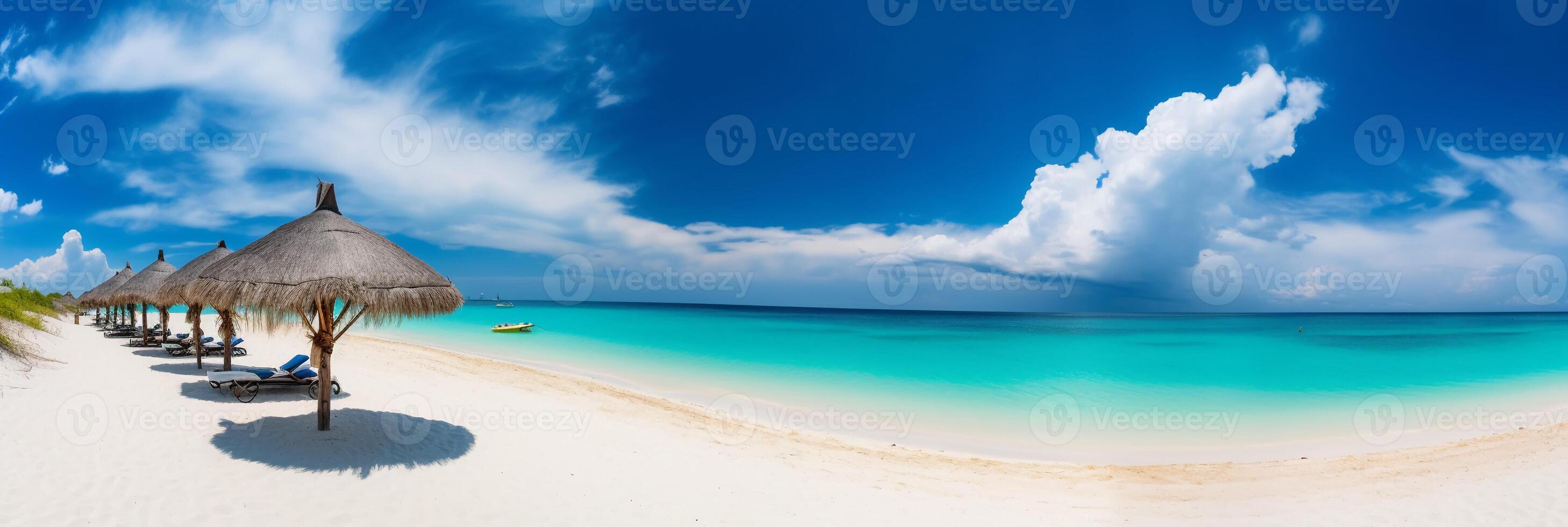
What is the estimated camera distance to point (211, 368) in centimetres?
1214

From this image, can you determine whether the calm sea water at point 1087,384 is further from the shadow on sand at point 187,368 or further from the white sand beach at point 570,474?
the shadow on sand at point 187,368

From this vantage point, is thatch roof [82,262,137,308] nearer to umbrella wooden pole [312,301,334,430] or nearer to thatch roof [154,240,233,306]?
thatch roof [154,240,233,306]

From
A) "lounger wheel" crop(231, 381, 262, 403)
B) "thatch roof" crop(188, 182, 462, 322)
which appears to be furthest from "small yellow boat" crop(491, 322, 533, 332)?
"thatch roof" crop(188, 182, 462, 322)

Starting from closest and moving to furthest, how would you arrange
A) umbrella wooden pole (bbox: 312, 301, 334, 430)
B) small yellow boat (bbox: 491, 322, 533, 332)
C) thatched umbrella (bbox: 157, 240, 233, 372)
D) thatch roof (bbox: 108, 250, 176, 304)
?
umbrella wooden pole (bbox: 312, 301, 334, 430) → thatched umbrella (bbox: 157, 240, 233, 372) → thatch roof (bbox: 108, 250, 176, 304) → small yellow boat (bbox: 491, 322, 533, 332)

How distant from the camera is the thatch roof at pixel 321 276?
6.14 metres

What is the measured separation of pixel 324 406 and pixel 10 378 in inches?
238

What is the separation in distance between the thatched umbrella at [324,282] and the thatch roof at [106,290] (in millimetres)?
13701

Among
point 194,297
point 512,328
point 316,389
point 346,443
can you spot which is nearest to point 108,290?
point 316,389

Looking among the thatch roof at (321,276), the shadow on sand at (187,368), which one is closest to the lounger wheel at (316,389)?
the thatch roof at (321,276)

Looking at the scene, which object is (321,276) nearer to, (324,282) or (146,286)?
(324,282)

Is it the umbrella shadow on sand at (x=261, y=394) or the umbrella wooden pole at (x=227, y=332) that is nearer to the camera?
the umbrella shadow on sand at (x=261, y=394)

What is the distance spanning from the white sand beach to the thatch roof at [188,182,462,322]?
1.67 meters

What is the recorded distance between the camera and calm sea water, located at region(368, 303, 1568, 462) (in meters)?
11.4

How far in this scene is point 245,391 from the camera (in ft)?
29.1
